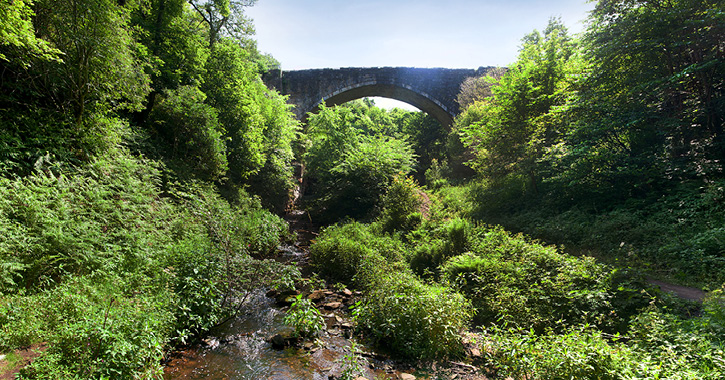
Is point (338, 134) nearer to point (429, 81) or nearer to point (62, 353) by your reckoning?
point (429, 81)

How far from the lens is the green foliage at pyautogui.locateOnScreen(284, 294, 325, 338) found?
4547 mm

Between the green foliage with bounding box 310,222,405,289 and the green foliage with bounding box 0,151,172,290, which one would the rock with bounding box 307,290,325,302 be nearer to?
the green foliage with bounding box 310,222,405,289

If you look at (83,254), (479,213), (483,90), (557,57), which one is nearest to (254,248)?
(83,254)

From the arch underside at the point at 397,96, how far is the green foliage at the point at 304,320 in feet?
78.4

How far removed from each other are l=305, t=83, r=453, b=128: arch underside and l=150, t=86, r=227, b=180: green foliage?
16.9 meters

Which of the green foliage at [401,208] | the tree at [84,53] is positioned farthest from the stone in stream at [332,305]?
the tree at [84,53]

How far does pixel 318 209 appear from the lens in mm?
15742

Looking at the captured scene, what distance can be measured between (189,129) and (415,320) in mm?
9938

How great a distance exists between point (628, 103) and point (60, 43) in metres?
13.9

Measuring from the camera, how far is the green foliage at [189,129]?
1002 centimetres

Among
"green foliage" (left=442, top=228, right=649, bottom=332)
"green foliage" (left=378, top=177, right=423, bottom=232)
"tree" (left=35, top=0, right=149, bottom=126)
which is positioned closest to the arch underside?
"green foliage" (left=378, top=177, right=423, bottom=232)

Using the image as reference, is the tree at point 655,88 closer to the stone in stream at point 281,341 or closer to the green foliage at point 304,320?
the green foliage at point 304,320

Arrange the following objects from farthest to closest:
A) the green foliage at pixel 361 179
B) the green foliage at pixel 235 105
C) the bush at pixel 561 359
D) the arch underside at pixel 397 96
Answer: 1. the arch underside at pixel 397 96
2. the green foliage at pixel 361 179
3. the green foliage at pixel 235 105
4. the bush at pixel 561 359

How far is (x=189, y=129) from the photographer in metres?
10.4
